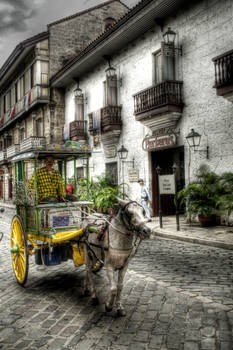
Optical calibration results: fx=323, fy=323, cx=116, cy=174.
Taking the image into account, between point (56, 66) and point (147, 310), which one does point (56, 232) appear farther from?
point (56, 66)

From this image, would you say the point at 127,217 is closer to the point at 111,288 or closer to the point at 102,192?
the point at 111,288

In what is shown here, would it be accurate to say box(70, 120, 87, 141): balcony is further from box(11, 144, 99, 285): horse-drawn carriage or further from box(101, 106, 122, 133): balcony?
box(11, 144, 99, 285): horse-drawn carriage

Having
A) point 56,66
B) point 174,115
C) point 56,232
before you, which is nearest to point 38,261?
point 56,232

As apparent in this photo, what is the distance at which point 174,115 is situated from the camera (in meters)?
12.4

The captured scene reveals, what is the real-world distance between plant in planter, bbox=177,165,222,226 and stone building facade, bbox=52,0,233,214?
0.53 meters

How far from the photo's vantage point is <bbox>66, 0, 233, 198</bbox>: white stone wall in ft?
35.3

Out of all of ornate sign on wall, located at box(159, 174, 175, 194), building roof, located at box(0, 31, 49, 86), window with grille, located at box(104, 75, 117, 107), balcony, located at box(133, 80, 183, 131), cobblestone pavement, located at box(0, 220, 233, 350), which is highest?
building roof, located at box(0, 31, 49, 86)

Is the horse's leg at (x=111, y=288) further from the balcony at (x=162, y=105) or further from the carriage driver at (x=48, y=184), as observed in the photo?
the balcony at (x=162, y=105)

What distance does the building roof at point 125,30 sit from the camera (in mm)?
12461

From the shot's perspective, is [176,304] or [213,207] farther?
[213,207]

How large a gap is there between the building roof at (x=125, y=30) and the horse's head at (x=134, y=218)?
35.1 ft

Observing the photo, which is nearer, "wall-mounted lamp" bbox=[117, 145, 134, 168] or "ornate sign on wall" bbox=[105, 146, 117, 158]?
"wall-mounted lamp" bbox=[117, 145, 134, 168]

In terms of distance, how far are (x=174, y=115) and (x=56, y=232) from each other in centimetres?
847

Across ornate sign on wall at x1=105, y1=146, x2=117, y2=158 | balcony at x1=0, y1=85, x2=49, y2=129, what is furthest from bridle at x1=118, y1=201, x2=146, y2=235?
balcony at x1=0, y1=85, x2=49, y2=129
